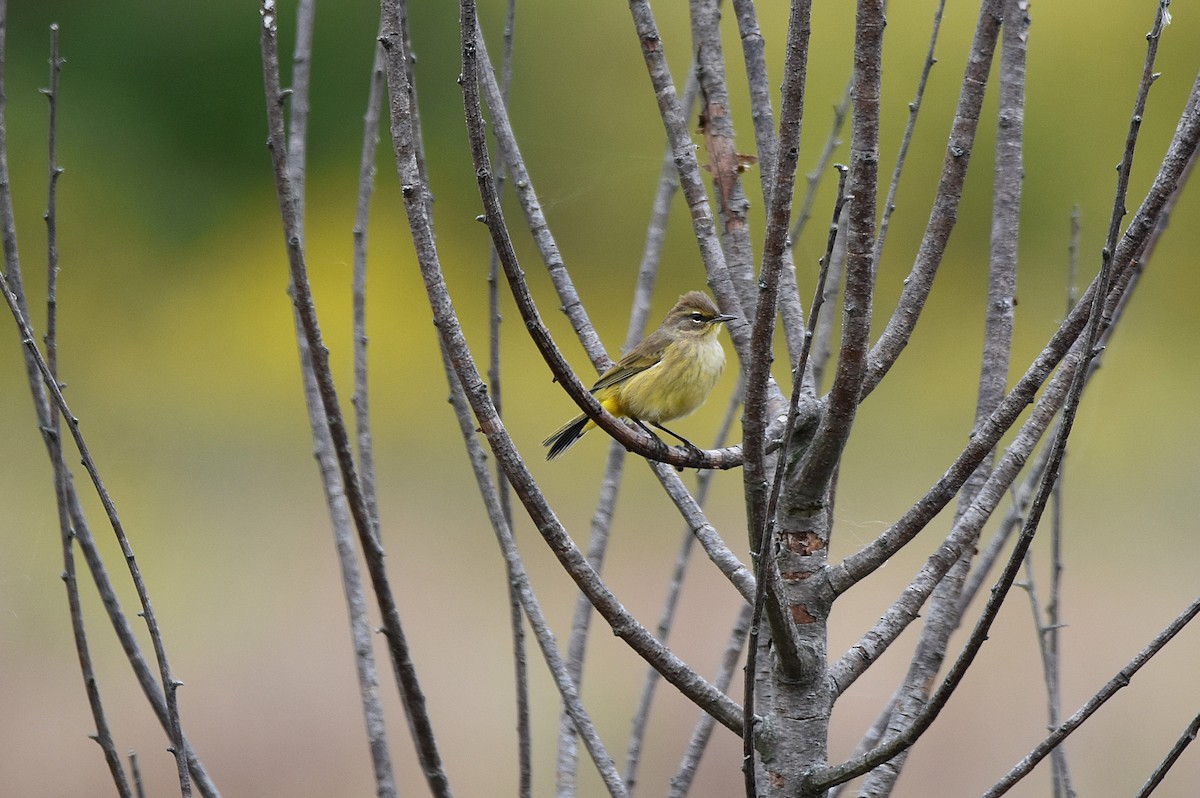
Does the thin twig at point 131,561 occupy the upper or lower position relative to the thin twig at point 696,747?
upper

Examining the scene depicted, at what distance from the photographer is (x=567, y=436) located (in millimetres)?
1995

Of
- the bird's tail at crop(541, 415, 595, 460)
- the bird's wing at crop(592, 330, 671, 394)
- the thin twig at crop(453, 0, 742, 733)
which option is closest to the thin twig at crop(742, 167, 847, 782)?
the thin twig at crop(453, 0, 742, 733)

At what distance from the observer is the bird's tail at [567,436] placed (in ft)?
6.42

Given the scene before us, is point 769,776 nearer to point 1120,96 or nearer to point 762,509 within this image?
point 762,509

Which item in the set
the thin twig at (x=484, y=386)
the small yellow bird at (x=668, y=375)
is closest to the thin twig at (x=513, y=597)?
the thin twig at (x=484, y=386)

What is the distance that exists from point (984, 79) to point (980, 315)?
9.17 ft

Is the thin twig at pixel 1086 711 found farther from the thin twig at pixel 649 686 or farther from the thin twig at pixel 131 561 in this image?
the thin twig at pixel 131 561

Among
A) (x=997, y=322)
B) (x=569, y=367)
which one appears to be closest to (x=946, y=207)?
(x=997, y=322)

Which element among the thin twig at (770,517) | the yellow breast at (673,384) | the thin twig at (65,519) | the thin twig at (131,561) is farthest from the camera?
the yellow breast at (673,384)

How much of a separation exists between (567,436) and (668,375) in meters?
0.27

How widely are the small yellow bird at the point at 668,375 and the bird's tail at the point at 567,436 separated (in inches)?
5.1

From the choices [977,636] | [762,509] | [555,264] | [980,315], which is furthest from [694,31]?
[980,315]

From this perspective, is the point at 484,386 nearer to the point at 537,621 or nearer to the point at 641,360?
the point at 537,621

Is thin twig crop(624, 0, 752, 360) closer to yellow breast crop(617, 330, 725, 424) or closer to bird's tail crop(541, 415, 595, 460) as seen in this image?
bird's tail crop(541, 415, 595, 460)
